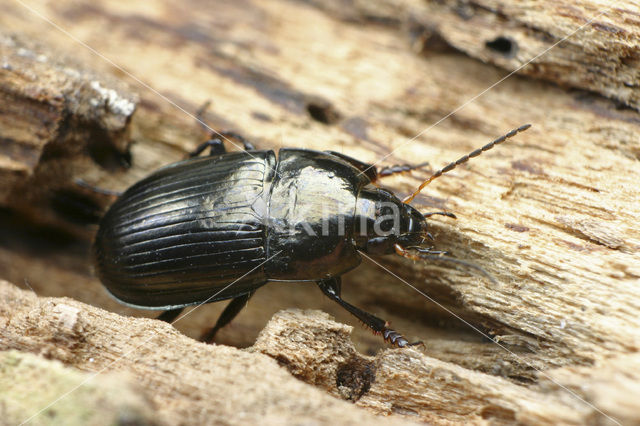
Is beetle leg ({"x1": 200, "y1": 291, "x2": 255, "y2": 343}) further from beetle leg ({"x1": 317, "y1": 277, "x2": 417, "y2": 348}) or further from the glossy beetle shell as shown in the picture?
beetle leg ({"x1": 317, "y1": 277, "x2": 417, "y2": 348})

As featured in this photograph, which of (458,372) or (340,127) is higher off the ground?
(340,127)

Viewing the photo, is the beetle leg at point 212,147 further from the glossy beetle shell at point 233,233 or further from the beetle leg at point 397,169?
the beetle leg at point 397,169

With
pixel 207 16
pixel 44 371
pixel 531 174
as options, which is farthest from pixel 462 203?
pixel 207 16

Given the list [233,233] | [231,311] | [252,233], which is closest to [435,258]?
[252,233]

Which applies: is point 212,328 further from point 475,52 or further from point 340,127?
point 475,52

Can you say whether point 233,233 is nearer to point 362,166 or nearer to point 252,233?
point 252,233

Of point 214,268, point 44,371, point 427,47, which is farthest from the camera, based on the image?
point 427,47

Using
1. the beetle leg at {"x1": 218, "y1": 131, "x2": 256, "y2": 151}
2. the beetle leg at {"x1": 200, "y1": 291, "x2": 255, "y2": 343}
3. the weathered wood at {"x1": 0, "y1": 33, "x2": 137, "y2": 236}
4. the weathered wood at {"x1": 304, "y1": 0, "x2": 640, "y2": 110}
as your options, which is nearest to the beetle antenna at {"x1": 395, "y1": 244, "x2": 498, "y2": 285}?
the beetle leg at {"x1": 200, "y1": 291, "x2": 255, "y2": 343}
